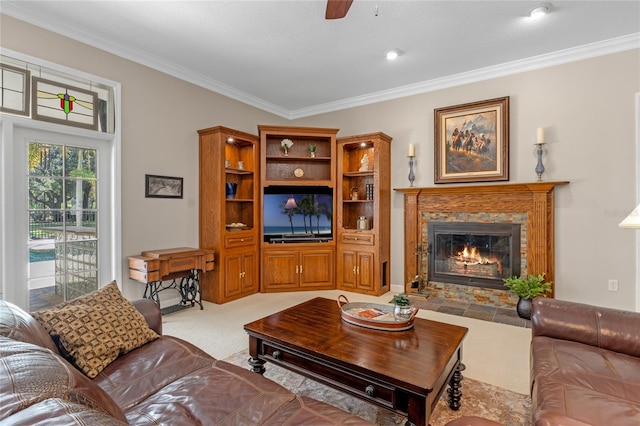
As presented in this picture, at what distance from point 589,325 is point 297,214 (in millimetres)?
3710

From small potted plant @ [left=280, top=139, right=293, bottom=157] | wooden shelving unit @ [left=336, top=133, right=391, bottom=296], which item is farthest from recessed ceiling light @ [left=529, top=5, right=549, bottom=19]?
small potted plant @ [left=280, top=139, right=293, bottom=157]

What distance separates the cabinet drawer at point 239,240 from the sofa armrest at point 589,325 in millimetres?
3464

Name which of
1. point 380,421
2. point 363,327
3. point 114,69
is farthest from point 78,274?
point 380,421

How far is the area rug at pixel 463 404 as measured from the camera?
1875 millimetres

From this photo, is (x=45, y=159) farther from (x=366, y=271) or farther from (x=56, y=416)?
(x=366, y=271)

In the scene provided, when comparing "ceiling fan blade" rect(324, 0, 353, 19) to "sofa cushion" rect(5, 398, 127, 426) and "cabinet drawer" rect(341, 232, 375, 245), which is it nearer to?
"sofa cushion" rect(5, 398, 127, 426)

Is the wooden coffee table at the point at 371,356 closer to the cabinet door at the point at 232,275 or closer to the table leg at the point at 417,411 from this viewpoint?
the table leg at the point at 417,411

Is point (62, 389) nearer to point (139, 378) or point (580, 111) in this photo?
point (139, 378)

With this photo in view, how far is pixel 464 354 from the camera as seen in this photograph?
2775 millimetres

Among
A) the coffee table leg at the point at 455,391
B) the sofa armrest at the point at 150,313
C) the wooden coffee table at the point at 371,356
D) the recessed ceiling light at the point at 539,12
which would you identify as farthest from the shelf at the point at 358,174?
the sofa armrest at the point at 150,313

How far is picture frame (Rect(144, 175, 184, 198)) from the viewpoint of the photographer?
3875 millimetres

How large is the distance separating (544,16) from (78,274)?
17.6 ft

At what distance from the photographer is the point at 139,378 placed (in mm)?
1483

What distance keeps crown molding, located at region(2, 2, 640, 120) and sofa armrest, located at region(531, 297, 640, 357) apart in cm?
317
